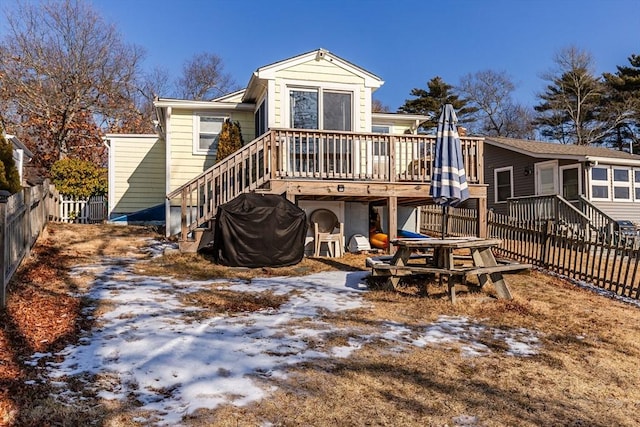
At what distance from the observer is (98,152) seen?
86.8 feet

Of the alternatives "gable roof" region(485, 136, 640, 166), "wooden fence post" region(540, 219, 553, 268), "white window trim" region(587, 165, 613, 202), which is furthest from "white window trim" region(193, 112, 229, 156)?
"white window trim" region(587, 165, 613, 202)

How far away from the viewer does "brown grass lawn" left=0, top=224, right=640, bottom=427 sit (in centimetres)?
302

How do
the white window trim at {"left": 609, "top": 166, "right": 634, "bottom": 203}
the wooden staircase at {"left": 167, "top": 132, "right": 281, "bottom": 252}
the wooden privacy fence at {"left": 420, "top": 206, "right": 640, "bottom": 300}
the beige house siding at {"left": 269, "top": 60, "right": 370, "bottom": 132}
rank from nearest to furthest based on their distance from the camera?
the wooden privacy fence at {"left": 420, "top": 206, "right": 640, "bottom": 300}, the wooden staircase at {"left": 167, "top": 132, "right": 281, "bottom": 252}, the beige house siding at {"left": 269, "top": 60, "right": 370, "bottom": 132}, the white window trim at {"left": 609, "top": 166, "right": 634, "bottom": 203}

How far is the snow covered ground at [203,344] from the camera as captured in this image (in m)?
3.32

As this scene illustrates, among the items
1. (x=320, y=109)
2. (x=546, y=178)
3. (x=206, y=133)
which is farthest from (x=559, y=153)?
(x=206, y=133)

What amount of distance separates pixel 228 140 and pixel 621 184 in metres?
16.2

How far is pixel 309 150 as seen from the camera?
10242 millimetres

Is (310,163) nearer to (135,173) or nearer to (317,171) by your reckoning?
(317,171)

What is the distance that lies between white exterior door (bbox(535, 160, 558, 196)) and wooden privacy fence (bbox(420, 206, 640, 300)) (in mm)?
8199

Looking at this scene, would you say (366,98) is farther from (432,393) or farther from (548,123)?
(548,123)

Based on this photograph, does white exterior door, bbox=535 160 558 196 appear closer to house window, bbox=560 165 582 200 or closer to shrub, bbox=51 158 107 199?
house window, bbox=560 165 582 200

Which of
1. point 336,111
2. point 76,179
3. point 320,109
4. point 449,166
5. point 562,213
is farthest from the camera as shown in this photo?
point 76,179

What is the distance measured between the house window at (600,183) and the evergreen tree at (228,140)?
46.2 feet

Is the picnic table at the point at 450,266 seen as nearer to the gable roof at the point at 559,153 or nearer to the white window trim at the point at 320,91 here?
the white window trim at the point at 320,91
